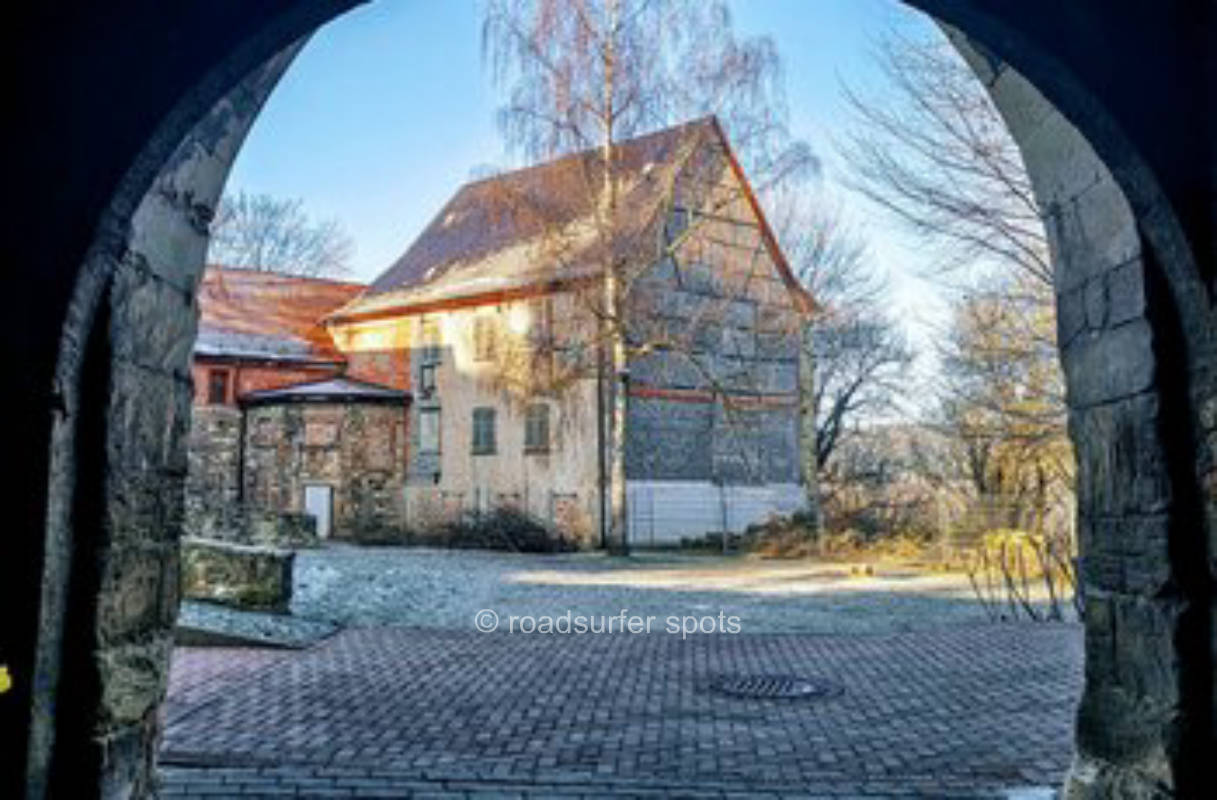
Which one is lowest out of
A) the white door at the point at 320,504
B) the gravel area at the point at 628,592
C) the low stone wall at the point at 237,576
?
the gravel area at the point at 628,592

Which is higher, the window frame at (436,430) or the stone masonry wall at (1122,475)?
the window frame at (436,430)

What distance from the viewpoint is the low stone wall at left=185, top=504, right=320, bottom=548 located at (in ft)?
58.4

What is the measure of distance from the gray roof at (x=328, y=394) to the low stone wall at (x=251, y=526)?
4991 millimetres

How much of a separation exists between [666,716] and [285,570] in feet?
19.3

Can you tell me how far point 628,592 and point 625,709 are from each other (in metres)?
7.70

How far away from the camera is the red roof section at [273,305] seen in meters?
27.7

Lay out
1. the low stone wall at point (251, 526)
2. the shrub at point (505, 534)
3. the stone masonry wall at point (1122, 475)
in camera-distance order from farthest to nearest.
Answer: the shrub at point (505, 534), the low stone wall at point (251, 526), the stone masonry wall at point (1122, 475)

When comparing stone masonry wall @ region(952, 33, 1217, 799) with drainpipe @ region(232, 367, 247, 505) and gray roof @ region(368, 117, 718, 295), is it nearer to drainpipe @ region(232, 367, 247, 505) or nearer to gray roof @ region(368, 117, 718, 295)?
gray roof @ region(368, 117, 718, 295)

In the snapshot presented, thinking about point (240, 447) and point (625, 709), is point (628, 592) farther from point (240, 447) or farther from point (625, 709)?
point (240, 447)

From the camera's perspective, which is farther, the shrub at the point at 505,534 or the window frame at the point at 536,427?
the window frame at the point at 536,427

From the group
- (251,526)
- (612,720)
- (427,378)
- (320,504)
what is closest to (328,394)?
(427,378)

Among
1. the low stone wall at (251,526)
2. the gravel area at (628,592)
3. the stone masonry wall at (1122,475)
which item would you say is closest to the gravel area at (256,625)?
the gravel area at (628,592)

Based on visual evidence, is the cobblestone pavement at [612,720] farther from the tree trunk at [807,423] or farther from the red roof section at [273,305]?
the red roof section at [273,305]

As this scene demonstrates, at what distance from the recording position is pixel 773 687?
715 cm
